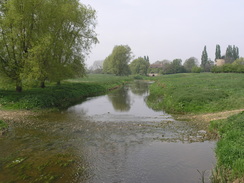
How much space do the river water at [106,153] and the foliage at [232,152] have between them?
25.4 inches

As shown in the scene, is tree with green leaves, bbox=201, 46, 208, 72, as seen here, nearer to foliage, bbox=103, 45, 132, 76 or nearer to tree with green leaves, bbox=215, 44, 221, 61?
tree with green leaves, bbox=215, 44, 221, 61

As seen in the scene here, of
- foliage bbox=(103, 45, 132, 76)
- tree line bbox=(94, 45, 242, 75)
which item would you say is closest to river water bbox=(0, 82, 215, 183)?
tree line bbox=(94, 45, 242, 75)

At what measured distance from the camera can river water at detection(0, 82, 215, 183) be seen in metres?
7.83

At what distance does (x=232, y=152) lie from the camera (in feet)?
26.8

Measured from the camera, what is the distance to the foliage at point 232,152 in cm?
697

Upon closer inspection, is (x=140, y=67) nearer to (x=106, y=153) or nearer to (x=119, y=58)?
(x=119, y=58)

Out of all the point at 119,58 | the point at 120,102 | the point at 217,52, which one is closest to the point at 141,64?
the point at 119,58

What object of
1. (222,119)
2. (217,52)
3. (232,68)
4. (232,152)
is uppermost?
(217,52)

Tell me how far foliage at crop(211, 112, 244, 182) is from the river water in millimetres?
645

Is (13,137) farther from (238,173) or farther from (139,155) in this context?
(238,173)

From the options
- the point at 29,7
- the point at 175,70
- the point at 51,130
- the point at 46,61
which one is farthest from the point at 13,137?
the point at 175,70

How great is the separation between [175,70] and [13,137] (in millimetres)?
111566

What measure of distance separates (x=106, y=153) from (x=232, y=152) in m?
5.40

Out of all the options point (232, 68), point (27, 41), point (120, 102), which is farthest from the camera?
point (232, 68)
